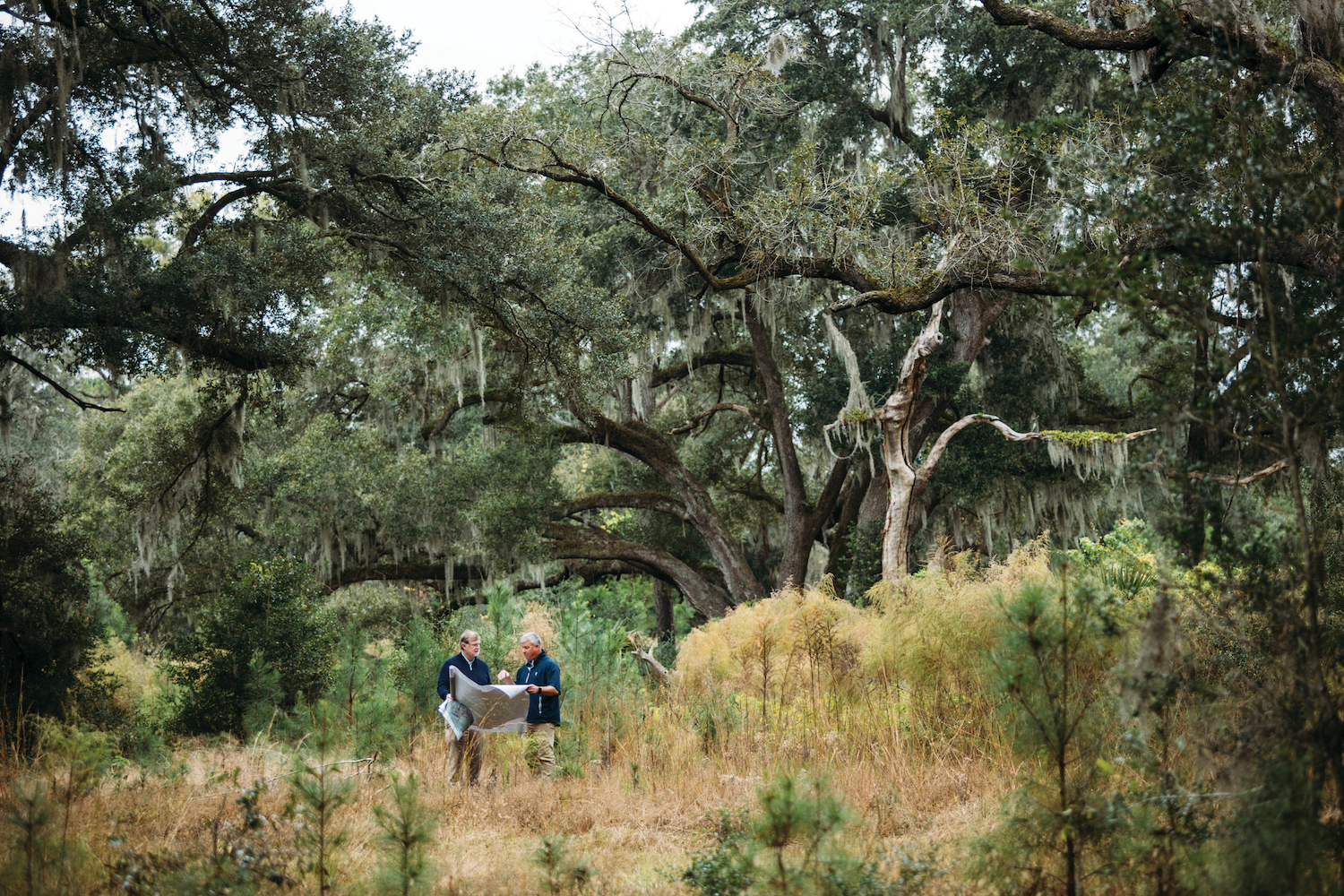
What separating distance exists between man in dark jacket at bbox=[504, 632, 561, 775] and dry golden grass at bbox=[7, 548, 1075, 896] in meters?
0.18

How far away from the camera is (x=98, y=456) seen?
16906 mm

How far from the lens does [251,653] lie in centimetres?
862

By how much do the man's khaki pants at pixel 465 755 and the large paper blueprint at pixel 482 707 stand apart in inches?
2.9

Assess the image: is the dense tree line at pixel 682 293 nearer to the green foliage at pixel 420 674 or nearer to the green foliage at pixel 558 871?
the green foliage at pixel 420 674

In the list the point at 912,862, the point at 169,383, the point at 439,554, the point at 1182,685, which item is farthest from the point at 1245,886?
the point at 169,383

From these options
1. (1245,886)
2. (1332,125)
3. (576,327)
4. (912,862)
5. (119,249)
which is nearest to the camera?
(1245,886)

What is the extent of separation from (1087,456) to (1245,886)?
10.1 metres

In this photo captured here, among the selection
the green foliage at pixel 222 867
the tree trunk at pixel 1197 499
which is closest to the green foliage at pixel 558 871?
the green foliage at pixel 222 867

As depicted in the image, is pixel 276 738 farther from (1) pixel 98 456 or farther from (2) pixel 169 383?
(1) pixel 98 456

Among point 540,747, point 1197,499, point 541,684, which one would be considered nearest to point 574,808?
point 540,747

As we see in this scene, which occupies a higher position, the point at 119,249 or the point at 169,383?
the point at 169,383

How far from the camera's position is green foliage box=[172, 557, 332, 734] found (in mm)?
8461

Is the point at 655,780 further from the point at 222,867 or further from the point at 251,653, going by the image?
the point at 251,653

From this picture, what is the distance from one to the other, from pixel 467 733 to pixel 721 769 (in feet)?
5.62
